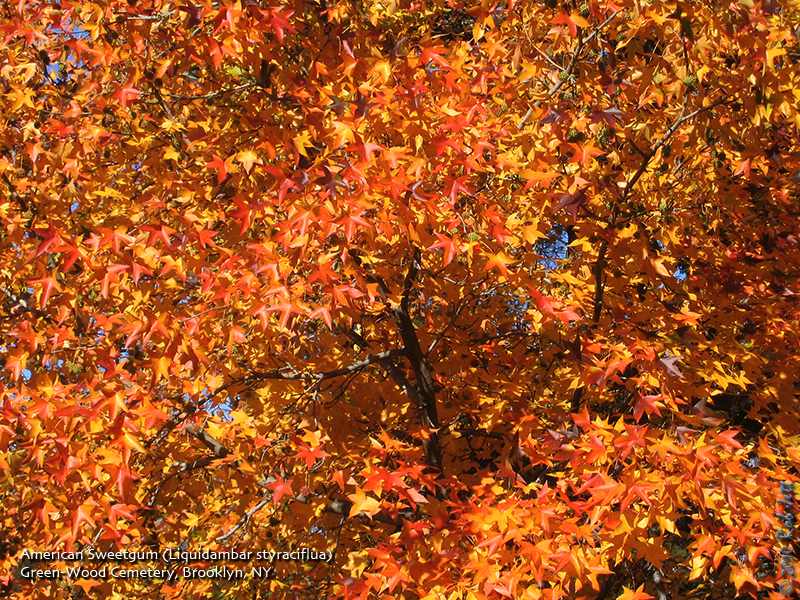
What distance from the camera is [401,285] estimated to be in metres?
4.74

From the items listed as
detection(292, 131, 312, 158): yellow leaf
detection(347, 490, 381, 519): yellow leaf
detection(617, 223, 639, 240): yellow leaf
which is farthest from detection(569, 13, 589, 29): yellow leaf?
detection(347, 490, 381, 519): yellow leaf

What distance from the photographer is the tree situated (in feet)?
10.9

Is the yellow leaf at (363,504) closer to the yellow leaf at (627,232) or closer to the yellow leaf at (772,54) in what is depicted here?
the yellow leaf at (627,232)

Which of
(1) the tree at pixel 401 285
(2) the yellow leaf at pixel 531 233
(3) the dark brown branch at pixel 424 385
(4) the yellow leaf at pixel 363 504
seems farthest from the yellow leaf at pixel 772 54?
(4) the yellow leaf at pixel 363 504

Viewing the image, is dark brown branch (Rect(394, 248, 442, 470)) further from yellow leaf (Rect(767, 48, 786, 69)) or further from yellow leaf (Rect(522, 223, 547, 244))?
yellow leaf (Rect(767, 48, 786, 69))

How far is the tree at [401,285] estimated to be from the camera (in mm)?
3334

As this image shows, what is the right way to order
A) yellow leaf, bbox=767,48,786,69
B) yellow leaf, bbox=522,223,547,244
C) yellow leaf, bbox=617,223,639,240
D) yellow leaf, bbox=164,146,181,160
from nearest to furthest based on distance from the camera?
yellow leaf, bbox=767,48,786,69 → yellow leaf, bbox=522,223,547,244 → yellow leaf, bbox=617,223,639,240 → yellow leaf, bbox=164,146,181,160

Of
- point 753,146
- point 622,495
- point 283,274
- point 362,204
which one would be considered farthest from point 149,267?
point 753,146

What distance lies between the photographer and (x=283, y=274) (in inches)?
127

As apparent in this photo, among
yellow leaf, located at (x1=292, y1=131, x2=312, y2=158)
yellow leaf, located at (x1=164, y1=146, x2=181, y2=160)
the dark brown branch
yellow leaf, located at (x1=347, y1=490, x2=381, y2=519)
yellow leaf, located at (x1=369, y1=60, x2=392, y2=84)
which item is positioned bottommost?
yellow leaf, located at (x1=347, y1=490, x2=381, y2=519)

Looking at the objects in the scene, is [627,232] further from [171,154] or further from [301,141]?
[171,154]

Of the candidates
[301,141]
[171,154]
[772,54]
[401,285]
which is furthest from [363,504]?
[772,54]

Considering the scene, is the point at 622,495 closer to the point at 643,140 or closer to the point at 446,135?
the point at 446,135

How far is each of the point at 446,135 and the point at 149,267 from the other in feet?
5.55
